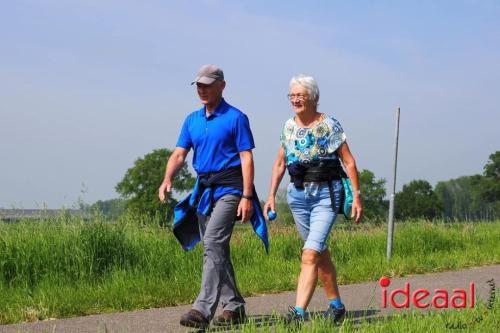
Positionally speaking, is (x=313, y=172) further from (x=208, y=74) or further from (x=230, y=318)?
(x=230, y=318)

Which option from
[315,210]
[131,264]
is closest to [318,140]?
[315,210]

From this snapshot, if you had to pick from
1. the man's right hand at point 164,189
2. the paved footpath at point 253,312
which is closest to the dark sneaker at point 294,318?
the paved footpath at point 253,312

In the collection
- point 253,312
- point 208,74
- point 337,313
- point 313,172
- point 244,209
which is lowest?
point 253,312

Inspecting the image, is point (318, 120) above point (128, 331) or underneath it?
above

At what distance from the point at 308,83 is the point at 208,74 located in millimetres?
791

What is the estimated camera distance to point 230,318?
5629mm

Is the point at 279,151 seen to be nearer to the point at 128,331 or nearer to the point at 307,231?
the point at 307,231

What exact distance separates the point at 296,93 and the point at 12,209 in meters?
6.07

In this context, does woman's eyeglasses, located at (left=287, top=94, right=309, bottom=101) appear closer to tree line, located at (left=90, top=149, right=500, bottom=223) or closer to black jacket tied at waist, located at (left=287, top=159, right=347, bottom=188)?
black jacket tied at waist, located at (left=287, top=159, right=347, bottom=188)

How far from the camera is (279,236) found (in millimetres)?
10922

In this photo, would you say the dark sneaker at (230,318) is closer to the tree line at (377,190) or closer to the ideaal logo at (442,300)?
the ideaal logo at (442,300)

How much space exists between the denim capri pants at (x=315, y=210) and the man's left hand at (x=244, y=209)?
321 mm

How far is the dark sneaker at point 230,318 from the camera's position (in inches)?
220

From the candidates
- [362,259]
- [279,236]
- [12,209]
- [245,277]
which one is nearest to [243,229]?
[279,236]
